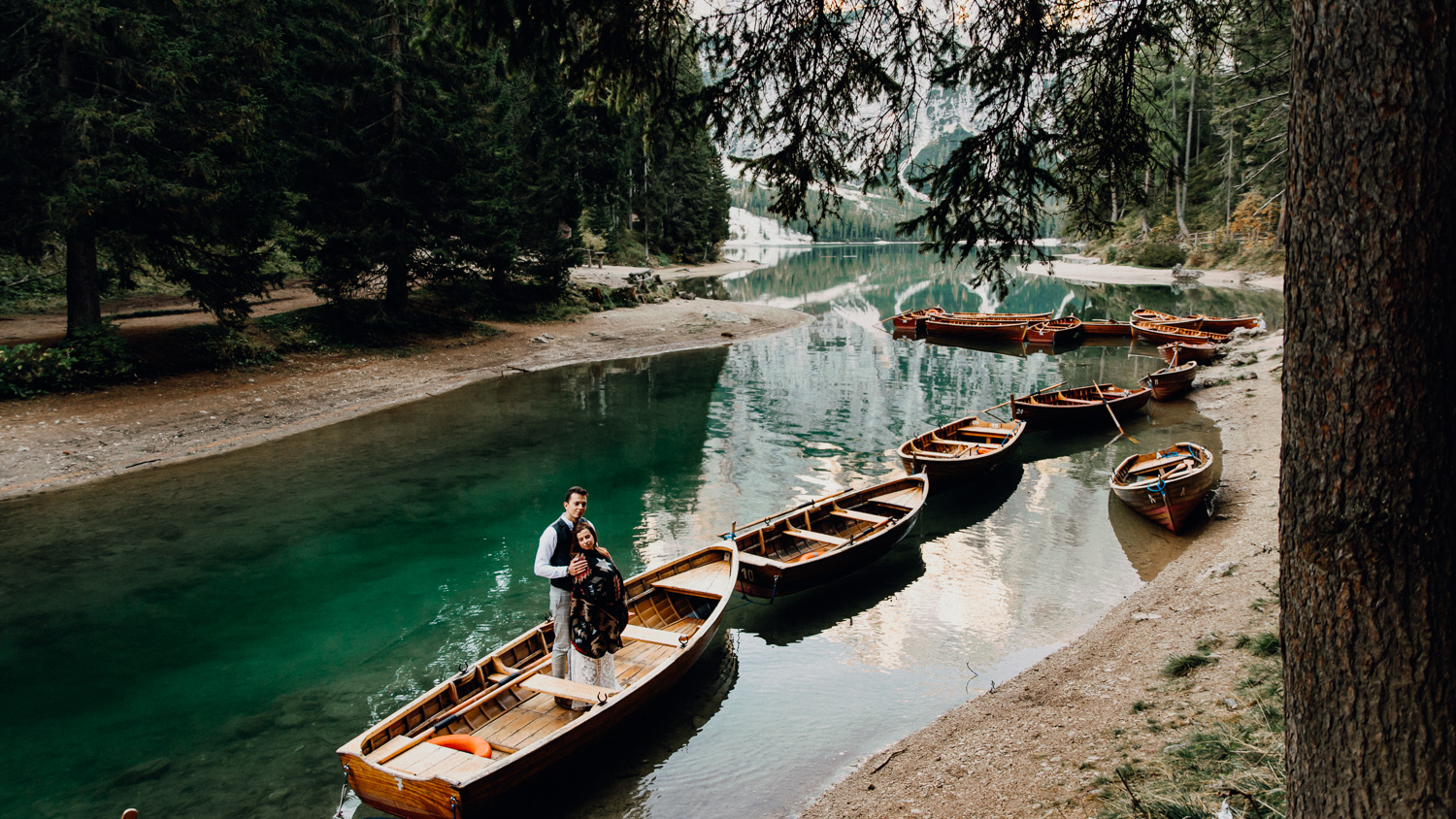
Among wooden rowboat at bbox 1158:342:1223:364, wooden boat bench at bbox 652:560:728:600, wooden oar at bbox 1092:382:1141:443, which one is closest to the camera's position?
wooden boat bench at bbox 652:560:728:600

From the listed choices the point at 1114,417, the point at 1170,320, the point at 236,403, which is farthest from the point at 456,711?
the point at 1170,320

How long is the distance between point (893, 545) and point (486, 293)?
1057 inches

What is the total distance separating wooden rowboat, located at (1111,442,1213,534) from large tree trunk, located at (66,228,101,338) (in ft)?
82.2

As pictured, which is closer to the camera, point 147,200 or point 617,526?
point 617,526

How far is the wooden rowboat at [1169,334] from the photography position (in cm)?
3166

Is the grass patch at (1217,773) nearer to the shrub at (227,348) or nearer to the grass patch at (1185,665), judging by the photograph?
the grass patch at (1185,665)

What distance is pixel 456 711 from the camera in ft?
25.5

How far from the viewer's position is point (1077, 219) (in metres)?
8.68

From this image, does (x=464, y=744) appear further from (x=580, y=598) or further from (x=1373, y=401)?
(x=1373, y=401)

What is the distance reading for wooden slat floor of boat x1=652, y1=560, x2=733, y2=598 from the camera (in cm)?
1064

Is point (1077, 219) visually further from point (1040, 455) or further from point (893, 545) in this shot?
point (1040, 455)

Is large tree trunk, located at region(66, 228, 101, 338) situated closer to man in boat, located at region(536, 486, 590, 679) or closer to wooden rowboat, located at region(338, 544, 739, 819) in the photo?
wooden rowboat, located at region(338, 544, 739, 819)

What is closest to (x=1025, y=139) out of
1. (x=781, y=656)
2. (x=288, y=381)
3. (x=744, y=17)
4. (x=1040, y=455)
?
(x=744, y=17)

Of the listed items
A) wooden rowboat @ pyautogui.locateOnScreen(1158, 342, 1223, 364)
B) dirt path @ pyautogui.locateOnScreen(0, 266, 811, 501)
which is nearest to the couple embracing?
dirt path @ pyautogui.locateOnScreen(0, 266, 811, 501)
